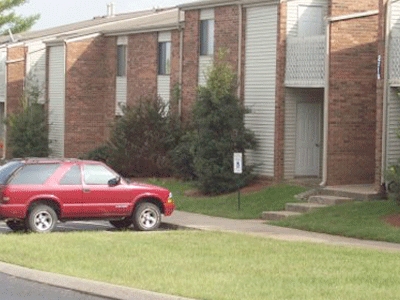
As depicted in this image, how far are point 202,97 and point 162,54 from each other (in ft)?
30.7

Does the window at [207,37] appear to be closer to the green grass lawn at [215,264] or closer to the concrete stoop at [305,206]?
the concrete stoop at [305,206]

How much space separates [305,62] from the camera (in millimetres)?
33500

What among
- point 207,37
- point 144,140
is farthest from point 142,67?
point 207,37

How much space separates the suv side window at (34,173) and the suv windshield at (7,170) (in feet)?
0.52

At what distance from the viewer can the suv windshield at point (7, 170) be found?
81.3 ft

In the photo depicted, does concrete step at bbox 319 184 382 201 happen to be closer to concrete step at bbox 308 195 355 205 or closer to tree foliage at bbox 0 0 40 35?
concrete step at bbox 308 195 355 205

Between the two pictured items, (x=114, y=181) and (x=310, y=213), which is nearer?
(x=114, y=181)

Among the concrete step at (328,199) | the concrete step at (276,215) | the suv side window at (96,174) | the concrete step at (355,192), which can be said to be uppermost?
the suv side window at (96,174)

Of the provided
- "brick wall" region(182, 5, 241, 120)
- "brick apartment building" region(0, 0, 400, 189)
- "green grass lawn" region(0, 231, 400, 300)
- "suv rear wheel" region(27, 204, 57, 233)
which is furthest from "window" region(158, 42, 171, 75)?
"green grass lawn" region(0, 231, 400, 300)

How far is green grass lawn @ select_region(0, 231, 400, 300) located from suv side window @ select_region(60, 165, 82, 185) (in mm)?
2309

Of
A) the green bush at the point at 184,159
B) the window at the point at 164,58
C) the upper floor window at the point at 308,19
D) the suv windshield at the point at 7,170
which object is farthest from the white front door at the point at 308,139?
the suv windshield at the point at 7,170

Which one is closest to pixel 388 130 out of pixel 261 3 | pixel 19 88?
pixel 261 3

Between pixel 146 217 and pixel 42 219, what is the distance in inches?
101

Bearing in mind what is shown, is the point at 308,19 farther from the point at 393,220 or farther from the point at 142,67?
the point at 142,67
